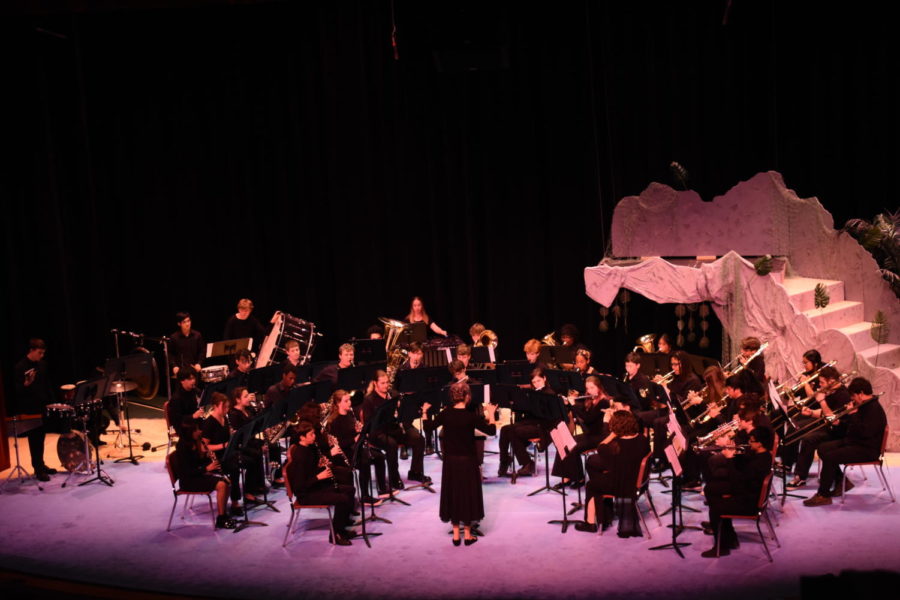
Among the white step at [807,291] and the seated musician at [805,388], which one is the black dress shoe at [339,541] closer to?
the seated musician at [805,388]

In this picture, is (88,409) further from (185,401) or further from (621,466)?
(621,466)

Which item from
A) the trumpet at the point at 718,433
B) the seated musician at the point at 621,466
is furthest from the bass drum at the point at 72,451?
the trumpet at the point at 718,433

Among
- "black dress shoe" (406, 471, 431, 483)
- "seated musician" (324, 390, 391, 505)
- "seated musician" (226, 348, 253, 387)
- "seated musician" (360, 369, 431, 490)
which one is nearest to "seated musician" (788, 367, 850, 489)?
"black dress shoe" (406, 471, 431, 483)

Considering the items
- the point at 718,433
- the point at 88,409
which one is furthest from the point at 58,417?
the point at 718,433

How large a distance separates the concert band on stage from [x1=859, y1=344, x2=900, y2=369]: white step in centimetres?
98

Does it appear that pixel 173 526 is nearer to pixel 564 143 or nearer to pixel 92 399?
pixel 92 399

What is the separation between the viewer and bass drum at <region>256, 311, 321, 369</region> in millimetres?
12133

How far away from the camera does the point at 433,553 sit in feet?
26.0

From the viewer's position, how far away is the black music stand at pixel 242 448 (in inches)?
314

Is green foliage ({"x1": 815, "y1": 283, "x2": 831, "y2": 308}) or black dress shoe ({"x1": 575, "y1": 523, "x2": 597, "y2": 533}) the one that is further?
green foliage ({"x1": 815, "y1": 283, "x2": 831, "y2": 308})

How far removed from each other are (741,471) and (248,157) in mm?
9846

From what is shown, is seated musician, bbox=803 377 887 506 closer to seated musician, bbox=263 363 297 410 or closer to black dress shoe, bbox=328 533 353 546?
black dress shoe, bbox=328 533 353 546

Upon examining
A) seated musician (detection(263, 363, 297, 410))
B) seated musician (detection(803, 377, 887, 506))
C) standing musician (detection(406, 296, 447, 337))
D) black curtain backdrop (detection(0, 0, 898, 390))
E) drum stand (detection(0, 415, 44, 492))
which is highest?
black curtain backdrop (detection(0, 0, 898, 390))

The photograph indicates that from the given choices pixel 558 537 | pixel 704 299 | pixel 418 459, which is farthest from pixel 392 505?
pixel 704 299
